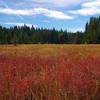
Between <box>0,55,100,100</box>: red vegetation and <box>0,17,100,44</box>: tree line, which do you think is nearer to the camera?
<box>0,55,100,100</box>: red vegetation

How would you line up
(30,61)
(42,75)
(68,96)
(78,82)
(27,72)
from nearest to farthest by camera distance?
(68,96)
(78,82)
(42,75)
(27,72)
(30,61)

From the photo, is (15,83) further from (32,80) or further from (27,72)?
(27,72)

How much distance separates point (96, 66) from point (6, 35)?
124589 millimetres

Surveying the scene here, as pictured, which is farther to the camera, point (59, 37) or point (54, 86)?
point (59, 37)

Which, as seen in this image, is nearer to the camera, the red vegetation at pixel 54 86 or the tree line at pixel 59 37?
the red vegetation at pixel 54 86

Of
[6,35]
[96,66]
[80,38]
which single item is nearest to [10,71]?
[96,66]

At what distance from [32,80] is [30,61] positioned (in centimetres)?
302

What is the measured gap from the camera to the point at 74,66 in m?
7.61

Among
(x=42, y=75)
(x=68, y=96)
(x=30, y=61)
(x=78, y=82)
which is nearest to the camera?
(x=68, y=96)

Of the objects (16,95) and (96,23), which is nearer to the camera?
(16,95)

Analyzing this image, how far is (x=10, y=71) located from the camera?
7.34 meters

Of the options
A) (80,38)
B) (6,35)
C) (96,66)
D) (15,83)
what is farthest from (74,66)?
(6,35)

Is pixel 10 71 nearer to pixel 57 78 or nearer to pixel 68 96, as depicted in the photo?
pixel 57 78

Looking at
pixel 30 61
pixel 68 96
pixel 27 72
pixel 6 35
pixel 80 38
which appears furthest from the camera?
pixel 6 35
